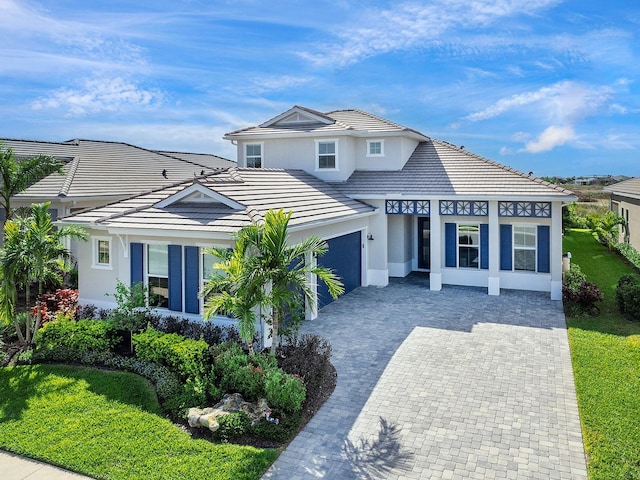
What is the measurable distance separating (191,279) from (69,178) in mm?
12294

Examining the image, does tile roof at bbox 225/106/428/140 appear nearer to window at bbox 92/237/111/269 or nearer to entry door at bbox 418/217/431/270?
entry door at bbox 418/217/431/270

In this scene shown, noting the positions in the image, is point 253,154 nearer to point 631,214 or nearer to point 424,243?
point 424,243

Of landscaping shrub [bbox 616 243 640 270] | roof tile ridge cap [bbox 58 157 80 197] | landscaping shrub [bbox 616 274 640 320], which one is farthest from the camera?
landscaping shrub [bbox 616 243 640 270]

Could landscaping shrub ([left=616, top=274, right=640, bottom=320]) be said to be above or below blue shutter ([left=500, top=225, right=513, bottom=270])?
below

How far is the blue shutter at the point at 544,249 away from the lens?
60.3 ft

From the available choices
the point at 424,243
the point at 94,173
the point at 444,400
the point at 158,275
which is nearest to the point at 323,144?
the point at 424,243

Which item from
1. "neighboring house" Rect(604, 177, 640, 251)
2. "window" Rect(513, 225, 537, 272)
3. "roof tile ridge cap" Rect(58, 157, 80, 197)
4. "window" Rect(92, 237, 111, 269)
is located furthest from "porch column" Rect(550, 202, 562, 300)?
"roof tile ridge cap" Rect(58, 157, 80, 197)

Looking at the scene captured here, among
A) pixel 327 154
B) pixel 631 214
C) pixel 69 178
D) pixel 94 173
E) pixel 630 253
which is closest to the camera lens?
pixel 327 154

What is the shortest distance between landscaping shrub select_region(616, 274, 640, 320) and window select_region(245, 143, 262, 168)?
15536 millimetres

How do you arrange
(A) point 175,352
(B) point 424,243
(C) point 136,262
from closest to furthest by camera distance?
(A) point 175,352 < (C) point 136,262 < (B) point 424,243

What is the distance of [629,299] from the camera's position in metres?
14.9

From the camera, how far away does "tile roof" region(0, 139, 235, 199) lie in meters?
20.8

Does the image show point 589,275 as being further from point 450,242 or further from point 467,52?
point 467,52

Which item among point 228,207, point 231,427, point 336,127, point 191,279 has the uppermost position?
point 336,127
